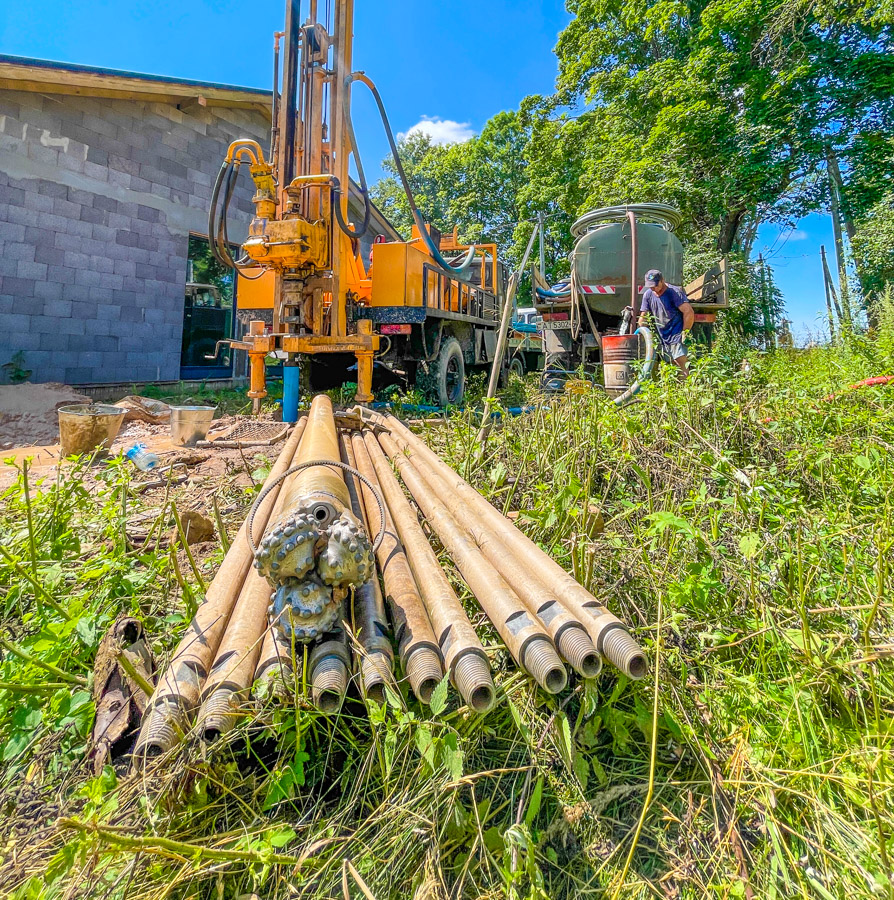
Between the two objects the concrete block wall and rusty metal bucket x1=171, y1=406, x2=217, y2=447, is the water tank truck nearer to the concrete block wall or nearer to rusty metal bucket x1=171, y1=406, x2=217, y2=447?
rusty metal bucket x1=171, y1=406, x2=217, y2=447

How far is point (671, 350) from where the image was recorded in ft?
18.1

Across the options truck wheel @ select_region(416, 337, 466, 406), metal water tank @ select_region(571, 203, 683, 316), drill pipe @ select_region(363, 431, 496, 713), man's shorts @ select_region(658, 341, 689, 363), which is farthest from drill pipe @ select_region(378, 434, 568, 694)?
metal water tank @ select_region(571, 203, 683, 316)

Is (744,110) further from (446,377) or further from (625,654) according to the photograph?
(625,654)

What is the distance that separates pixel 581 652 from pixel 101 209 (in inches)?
391

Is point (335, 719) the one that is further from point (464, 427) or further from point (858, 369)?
point (858, 369)

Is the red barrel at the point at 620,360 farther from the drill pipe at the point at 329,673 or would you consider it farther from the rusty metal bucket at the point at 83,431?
the rusty metal bucket at the point at 83,431

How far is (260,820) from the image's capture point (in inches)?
52.7

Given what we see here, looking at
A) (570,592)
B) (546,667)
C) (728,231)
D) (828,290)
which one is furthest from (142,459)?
(728,231)

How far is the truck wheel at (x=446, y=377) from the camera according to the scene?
709 centimetres

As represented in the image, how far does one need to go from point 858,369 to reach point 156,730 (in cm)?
549

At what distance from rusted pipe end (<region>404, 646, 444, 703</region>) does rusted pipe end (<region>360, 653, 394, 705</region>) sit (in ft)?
0.20

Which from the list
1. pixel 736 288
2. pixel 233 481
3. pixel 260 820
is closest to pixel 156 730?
pixel 260 820

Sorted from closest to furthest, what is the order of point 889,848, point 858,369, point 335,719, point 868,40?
1. point 889,848
2. point 335,719
3. point 858,369
4. point 868,40

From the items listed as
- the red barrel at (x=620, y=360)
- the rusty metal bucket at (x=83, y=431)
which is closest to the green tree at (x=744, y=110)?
the red barrel at (x=620, y=360)
